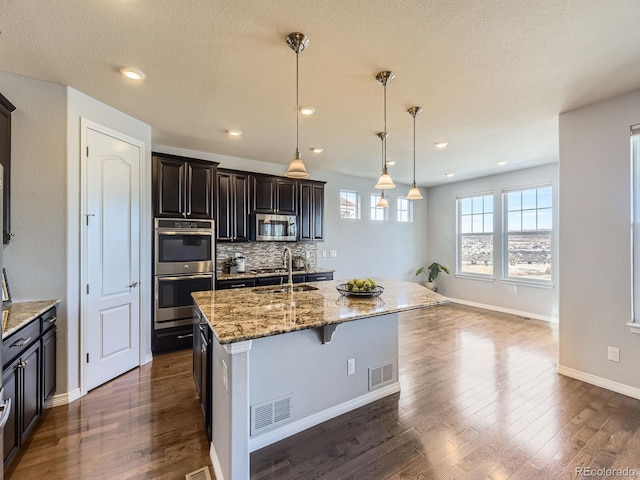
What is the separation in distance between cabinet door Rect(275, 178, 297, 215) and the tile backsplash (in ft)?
1.98

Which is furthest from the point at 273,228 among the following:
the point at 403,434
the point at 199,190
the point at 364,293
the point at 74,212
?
the point at 403,434

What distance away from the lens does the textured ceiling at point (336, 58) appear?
1.73 m

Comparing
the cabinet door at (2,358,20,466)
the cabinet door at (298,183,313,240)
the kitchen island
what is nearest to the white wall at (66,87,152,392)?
the cabinet door at (2,358,20,466)

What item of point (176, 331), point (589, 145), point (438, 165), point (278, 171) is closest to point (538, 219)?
point (438, 165)

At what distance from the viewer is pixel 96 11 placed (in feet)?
5.64

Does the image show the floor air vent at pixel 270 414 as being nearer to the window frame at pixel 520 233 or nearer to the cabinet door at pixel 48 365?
the cabinet door at pixel 48 365

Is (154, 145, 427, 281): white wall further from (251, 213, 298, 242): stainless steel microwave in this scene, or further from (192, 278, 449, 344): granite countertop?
(192, 278, 449, 344): granite countertop

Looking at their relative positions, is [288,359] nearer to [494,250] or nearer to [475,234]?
[494,250]

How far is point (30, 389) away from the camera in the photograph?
204cm

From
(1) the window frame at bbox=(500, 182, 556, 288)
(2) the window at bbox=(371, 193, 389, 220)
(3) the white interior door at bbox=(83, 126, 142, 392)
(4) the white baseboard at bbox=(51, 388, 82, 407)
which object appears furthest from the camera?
(2) the window at bbox=(371, 193, 389, 220)

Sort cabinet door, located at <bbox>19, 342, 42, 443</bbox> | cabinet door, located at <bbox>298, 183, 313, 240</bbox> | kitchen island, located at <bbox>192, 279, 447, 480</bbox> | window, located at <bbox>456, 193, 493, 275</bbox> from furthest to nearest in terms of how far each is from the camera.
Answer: window, located at <bbox>456, 193, 493, 275</bbox> → cabinet door, located at <bbox>298, 183, 313, 240</bbox> → cabinet door, located at <bbox>19, 342, 42, 443</bbox> → kitchen island, located at <bbox>192, 279, 447, 480</bbox>

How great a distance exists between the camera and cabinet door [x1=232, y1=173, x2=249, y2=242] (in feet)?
14.4

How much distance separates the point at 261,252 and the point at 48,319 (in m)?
2.89

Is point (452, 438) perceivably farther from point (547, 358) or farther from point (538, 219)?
point (538, 219)
